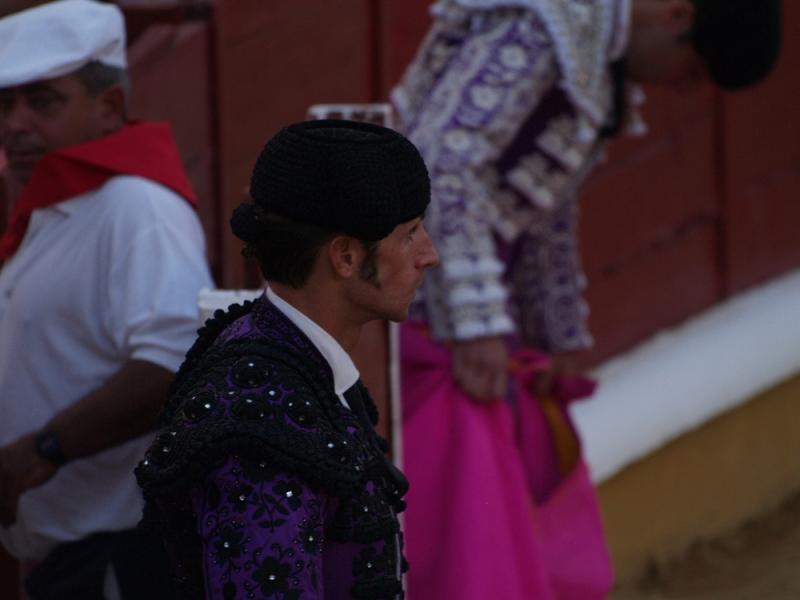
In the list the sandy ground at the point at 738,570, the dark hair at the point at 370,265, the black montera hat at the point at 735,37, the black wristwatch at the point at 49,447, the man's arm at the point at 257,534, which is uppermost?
the dark hair at the point at 370,265

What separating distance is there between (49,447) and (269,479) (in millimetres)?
1027

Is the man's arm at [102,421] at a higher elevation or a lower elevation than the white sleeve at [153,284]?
lower

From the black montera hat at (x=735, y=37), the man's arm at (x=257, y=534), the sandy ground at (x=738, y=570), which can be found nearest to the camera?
the man's arm at (x=257, y=534)

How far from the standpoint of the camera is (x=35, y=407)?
3.60 metres

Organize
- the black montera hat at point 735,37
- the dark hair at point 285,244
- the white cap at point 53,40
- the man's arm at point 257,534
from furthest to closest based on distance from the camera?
A: the black montera hat at point 735,37
the white cap at point 53,40
the dark hair at point 285,244
the man's arm at point 257,534

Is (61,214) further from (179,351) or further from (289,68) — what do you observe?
(289,68)

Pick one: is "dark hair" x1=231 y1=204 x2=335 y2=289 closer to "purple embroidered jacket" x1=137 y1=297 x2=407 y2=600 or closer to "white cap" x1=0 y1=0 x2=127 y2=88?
"purple embroidered jacket" x1=137 y1=297 x2=407 y2=600

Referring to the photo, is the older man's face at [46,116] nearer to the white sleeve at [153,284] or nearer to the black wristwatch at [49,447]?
the white sleeve at [153,284]

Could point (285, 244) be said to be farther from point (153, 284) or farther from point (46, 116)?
point (46, 116)

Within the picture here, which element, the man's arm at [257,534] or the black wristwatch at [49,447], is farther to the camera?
the black wristwatch at [49,447]

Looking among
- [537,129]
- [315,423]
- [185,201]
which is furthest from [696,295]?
[315,423]

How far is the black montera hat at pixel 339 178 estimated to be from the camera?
258 cm

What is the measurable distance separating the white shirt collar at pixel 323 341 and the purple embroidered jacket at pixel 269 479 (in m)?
0.01

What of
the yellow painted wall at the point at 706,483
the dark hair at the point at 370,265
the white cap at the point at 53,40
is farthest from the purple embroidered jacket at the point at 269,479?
the yellow painted wall at the point at 706,483
